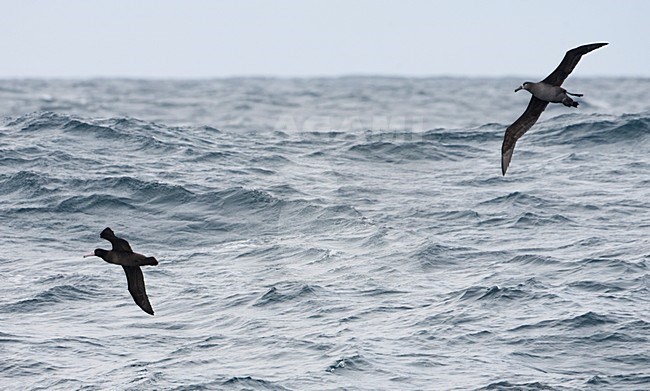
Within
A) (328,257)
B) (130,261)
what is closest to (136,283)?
(130,261)

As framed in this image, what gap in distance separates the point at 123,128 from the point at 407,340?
66.9 ft

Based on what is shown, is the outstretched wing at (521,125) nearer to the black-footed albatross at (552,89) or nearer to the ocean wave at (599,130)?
the black-footed albatross at (552,89)

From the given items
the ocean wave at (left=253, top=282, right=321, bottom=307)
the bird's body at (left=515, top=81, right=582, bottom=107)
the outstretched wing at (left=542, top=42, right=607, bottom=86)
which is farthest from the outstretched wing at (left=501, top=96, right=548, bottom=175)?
the ocean wave at (left=253, top=282, right=321, bottom=307)

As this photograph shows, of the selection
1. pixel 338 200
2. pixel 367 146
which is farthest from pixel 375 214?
pixel 367 146

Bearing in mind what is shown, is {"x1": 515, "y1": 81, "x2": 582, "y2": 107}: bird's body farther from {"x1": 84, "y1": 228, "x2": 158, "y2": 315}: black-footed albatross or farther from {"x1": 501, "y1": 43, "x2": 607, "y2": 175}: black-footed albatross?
{"x1": 84, "y1": 228, "x2": 158, "y2": 315}: black-footed albatross

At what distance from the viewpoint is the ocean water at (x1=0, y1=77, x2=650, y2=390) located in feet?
58.6

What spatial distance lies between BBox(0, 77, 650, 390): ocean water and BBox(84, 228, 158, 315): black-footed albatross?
1.34m

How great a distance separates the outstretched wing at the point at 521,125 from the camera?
58.0 feet

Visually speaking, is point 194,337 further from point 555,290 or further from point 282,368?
point 555,290

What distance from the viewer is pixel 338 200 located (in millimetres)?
29031

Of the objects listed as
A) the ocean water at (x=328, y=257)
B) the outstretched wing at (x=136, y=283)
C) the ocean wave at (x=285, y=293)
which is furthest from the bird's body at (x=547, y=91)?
the ocean wave at (x=285, y=293)

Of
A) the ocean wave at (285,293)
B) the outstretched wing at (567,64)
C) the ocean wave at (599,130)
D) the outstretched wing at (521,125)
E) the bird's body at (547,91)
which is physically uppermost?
the outstretched wing at (567,64)

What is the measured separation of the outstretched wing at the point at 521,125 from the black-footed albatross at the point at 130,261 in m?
5.58

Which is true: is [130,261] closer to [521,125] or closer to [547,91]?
[521,125]
